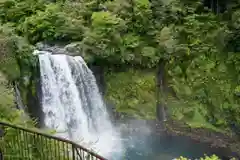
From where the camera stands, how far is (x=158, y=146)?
13.2m

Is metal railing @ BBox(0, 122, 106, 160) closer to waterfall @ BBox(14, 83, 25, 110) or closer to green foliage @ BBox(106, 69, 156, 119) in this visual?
waterfall @ BBox(14, 83, 25, 110)

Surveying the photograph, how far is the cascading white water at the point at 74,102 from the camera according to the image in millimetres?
12227

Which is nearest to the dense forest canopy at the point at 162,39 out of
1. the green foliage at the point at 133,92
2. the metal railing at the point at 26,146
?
the green foliage at the point at 133,92

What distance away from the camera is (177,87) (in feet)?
49.6

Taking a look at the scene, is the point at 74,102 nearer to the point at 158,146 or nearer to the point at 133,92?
the point at 133,92

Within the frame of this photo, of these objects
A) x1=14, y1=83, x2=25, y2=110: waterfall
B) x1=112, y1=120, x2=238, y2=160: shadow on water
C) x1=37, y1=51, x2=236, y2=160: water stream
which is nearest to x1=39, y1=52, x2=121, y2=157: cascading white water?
x1=37, y1=51, x2=236, y2=160: water stream

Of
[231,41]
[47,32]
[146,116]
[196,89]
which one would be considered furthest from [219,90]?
[47,32]

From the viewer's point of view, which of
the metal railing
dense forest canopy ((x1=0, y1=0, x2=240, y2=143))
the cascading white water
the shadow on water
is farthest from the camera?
dense forest canopy ((x1=0, y1=0, x2=240, y2=143))

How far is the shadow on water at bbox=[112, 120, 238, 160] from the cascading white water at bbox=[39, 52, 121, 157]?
21.7 inches

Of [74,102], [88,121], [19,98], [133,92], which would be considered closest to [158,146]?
[133,92]

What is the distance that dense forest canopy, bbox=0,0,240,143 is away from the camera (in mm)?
13703

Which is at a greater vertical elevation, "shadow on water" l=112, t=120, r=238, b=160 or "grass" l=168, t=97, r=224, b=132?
"grass" l=168, t=97, r=224, b=132

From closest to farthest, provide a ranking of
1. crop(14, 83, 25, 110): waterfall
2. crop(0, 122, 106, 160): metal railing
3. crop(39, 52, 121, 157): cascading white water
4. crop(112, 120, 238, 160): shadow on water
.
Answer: crop(0, 122, 106, 160): metal railing < crop(14, 83, 25, 110): waterfall < crop(39, 52, 121, 157): cascading white water < crop(112, 120, 238, 160): shadow on water

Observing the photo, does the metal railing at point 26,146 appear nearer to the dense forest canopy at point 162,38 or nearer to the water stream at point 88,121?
the water stream at point 88,121
